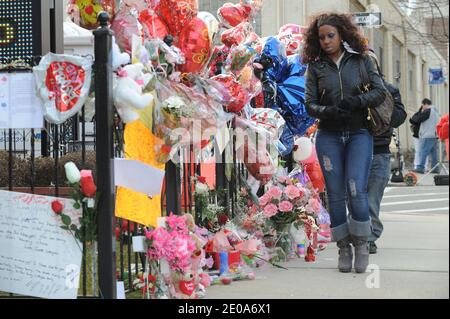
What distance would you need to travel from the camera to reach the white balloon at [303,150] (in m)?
6.95

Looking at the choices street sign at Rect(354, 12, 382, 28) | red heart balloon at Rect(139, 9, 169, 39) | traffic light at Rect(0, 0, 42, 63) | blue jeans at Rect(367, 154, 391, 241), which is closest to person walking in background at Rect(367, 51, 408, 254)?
blue jeans at Rect(367, 154, 391, 241)

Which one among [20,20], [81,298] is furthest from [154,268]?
[20,20]

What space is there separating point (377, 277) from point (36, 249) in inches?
89.0

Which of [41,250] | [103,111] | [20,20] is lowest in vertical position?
[41,250]

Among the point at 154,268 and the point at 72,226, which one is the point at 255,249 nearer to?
the point at 154,268

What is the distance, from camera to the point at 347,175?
5422 millimetres

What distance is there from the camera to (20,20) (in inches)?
347

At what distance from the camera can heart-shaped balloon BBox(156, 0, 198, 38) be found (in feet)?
17.6

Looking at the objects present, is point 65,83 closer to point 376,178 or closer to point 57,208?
point 57,208

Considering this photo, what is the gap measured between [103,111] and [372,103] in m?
2.11

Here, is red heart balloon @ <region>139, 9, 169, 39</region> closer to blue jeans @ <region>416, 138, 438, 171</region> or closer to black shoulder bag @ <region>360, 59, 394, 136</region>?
black shoulder bag @ <region>360, 59, 394, 136</region>

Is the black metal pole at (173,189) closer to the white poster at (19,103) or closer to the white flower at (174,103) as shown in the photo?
the white flower at (174,103)
